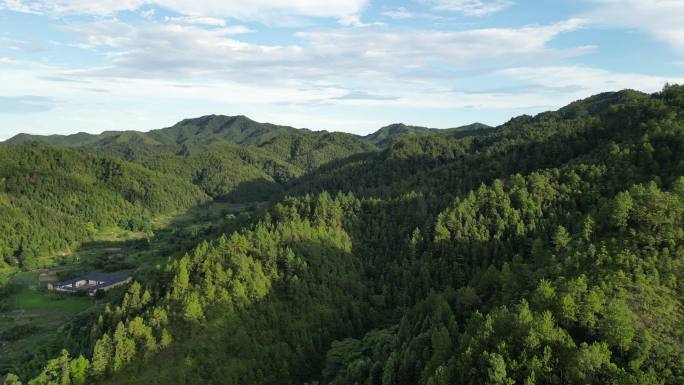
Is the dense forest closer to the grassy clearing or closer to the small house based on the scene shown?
the grassy clearing

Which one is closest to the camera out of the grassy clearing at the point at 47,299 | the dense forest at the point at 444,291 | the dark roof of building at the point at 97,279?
the dense forest at the point at 444,291

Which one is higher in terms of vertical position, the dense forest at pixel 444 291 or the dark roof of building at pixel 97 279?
the dense forest at pixel 444 291

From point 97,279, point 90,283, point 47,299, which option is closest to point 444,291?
point 97,279

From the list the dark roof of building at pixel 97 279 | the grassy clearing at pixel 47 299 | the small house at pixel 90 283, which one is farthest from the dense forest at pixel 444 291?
the dark roof of building at pixel 97 279

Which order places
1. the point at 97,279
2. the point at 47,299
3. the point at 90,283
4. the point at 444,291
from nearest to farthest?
1. the point at 444,291
2. the point at 47,299
3. the point at 90,283
4. the point at 97,279

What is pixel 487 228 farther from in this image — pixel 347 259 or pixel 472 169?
pixel 472 169

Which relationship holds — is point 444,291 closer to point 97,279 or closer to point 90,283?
point 97,279

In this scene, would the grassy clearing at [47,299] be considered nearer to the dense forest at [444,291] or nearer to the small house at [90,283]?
the small house at [90,283]

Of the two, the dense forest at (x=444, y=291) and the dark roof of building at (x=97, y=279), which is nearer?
the dense forest at (x=444, y=291)
